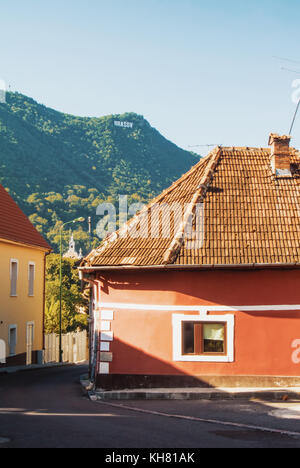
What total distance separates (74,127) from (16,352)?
100803 mm

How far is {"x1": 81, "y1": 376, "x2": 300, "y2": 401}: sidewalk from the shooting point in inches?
548

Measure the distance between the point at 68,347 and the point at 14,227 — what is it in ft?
52.3

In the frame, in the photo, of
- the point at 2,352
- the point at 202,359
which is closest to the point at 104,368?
the point at 202,359

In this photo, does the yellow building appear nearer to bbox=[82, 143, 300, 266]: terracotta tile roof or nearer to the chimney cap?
bbox=[82, 143, 300, 266]: terracotta tile roof

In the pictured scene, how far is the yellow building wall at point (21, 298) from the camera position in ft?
87.1

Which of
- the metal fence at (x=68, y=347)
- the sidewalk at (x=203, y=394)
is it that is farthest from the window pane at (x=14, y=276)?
the sidewalk at (x=203, y=394)

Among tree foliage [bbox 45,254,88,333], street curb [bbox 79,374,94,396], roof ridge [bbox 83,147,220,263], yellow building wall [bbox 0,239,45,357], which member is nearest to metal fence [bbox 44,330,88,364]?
tree foliage [bbox 45,254,88,333]

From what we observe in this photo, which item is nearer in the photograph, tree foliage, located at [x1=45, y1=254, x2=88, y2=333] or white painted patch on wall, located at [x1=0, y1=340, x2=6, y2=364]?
white painted patch on wall, located at [x1=0, y1=340, x2=6, y2=364]

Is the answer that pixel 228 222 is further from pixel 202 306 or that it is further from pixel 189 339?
pixel 189 339

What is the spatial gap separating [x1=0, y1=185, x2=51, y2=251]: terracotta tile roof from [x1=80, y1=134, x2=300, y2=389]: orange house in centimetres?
1159

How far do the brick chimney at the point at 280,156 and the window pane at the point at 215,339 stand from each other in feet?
18.4

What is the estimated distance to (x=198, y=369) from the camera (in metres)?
14.8
